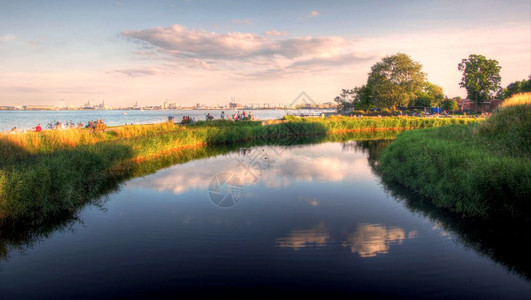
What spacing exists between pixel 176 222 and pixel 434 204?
1054 cm

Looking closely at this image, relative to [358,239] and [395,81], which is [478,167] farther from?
[395,81]

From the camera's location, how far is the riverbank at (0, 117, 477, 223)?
38.2 feet

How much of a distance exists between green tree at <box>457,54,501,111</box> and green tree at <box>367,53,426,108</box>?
21.9m

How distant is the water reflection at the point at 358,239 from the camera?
9492 millimetres

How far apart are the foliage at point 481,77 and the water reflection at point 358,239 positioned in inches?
3576

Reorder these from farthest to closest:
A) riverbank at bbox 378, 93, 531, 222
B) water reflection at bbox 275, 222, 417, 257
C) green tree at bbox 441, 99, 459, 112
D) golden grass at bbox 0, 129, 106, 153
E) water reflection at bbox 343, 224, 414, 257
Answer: green tree at bbox 441, 99, 459, 112, golden grass at bbox 0, 129, 106, 153, riverbank at bbox 378, 93, 531, 222, water reflection at bbox 275, 222, 417, 257, water reflection at bbox 343, 224, 414, 257

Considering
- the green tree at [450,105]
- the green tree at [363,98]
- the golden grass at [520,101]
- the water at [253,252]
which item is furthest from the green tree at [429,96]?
the water at [253,252]

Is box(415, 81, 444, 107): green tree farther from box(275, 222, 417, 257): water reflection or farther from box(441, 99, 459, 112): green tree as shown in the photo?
box(275, 222, 417, 257): water reflection

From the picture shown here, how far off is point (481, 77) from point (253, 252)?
96999mm

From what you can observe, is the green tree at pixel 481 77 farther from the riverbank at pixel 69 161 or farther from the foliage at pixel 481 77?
the riverbank at pixel 69 161

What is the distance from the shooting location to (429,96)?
9062 centimetres

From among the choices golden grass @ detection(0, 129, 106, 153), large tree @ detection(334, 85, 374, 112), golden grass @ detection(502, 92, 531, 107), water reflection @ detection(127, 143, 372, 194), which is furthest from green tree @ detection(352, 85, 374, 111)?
golden grass @ detection(0, 129, 106, 153)

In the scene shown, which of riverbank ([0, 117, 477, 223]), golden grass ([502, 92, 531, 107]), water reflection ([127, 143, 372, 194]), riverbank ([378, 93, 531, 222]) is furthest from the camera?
golden grass ([502, 92, 531, 107])

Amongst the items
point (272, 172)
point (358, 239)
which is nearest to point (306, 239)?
point (358, 239)
